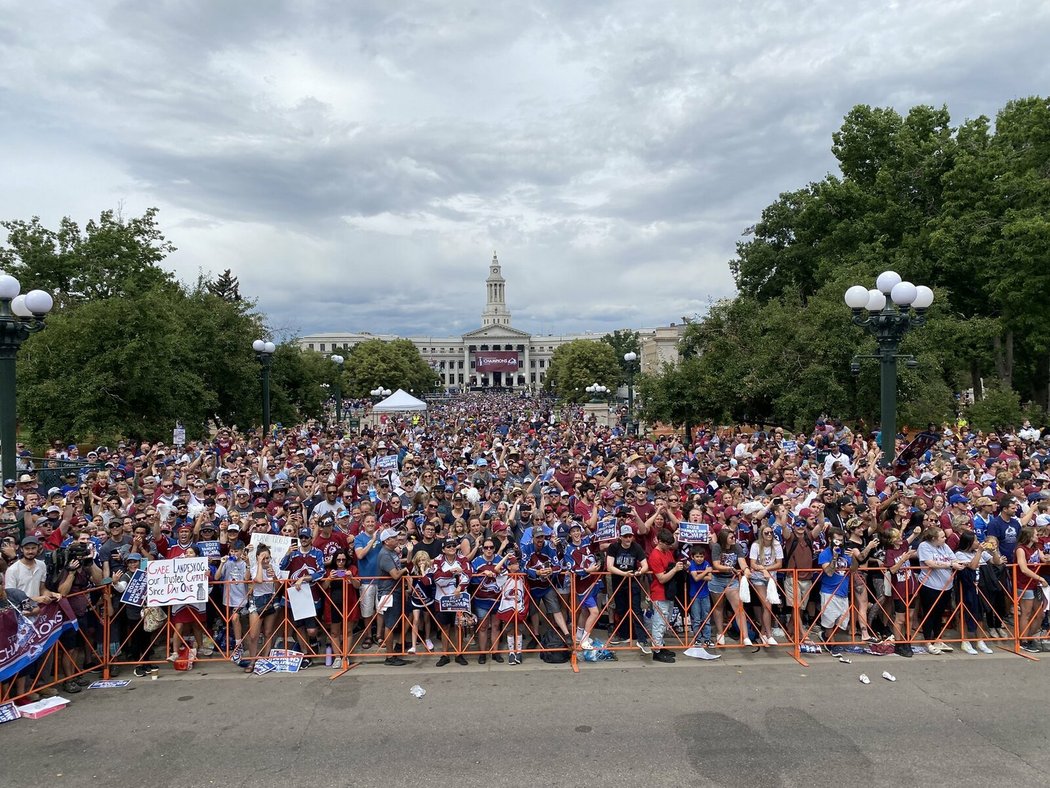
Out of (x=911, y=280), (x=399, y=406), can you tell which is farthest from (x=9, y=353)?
(x=911, y=280)

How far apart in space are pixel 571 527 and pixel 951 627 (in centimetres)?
537

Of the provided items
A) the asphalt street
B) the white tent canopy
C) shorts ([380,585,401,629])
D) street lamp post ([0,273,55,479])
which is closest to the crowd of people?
shorts ([380,585,401,629])

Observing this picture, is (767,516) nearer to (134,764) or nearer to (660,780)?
(660,780)

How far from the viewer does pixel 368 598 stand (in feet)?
28.7

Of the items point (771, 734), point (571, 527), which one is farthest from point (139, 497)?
point (771, 734)

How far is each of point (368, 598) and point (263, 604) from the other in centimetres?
126

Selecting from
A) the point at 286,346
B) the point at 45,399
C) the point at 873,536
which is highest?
the point at 286,346

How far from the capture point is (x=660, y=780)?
5656mm

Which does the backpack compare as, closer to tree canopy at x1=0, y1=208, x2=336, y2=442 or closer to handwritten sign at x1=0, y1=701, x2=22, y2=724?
handwritten sign at x1=0, y1=701, x2=22, y2=724

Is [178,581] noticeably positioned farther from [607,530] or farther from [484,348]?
[484,348]

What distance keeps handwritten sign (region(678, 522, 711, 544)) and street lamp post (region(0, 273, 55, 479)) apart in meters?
10.4

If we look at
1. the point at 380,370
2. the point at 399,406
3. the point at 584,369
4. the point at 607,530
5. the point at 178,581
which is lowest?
the point at 178,581

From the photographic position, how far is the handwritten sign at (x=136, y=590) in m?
8.12

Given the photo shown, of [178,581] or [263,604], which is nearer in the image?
[178,581]
